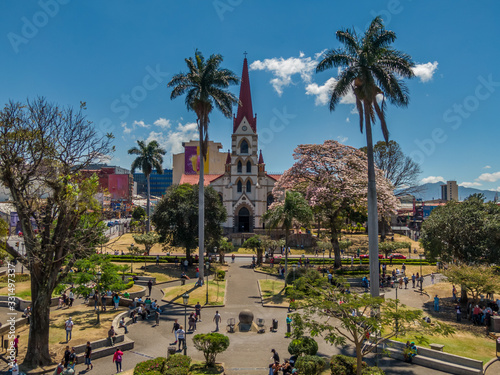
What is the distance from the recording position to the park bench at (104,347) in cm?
1711

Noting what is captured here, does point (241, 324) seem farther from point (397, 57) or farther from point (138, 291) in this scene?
A: point (397, 57)

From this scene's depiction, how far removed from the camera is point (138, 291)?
1103 inches

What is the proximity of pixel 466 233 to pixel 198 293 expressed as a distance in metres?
21.1

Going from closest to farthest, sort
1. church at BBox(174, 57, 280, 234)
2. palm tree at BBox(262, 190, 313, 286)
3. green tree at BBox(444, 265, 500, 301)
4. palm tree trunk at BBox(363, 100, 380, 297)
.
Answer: palm tree trunk at BBox(363, 100, 380, 297) → green tree at BBox(444, 265, 500, 301) → palm tree at BBox(262, 190, 313, 286) → church at BBox(174, 57, 280, 234)

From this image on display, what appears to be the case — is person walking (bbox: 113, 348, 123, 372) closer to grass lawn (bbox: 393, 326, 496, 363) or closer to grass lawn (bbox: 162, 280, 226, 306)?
grass lawn (bbox: 162, 280, 226, 306)

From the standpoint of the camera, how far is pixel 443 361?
16594mm

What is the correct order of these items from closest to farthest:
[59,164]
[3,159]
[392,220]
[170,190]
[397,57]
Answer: [3,159], [59,164], [397,57], [170,190], [392,220]

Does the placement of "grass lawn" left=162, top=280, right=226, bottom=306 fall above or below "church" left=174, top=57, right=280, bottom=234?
below

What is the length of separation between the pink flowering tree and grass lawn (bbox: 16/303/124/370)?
21.1 m

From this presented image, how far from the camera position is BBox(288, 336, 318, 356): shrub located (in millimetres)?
16469

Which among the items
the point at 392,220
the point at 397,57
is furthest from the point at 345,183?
the point at 392,220

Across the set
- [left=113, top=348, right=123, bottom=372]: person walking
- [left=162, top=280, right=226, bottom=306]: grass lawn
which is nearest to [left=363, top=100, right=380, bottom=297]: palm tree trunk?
[left=162, top=280, right=226, bottom=306]: grass lawn

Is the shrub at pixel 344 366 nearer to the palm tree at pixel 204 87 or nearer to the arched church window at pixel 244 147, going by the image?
the palm tree at pixel 204 87

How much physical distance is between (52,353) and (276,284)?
18.3m
